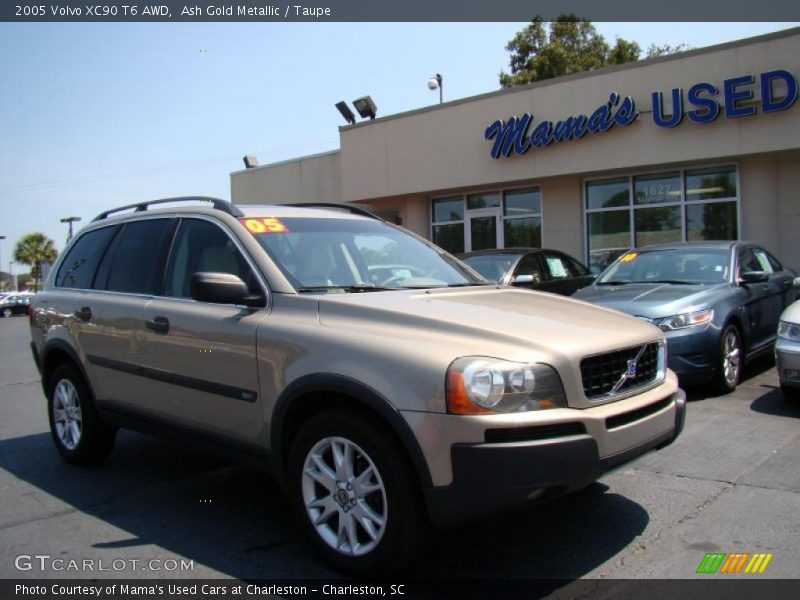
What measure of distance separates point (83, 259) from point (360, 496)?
341cm

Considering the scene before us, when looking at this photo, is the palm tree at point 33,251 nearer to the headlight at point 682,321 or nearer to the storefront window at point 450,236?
the storefront window at point 450,236

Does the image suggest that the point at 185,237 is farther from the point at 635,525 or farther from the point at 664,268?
the point at 664,268

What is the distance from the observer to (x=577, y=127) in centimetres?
1441

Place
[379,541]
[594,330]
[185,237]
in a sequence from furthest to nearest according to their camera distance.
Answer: [185,237], [594,330], [379,541]

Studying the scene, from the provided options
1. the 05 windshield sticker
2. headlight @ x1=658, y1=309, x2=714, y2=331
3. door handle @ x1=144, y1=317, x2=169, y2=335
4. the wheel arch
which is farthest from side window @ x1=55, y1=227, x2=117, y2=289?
headlight @ x1=658, y1=309, x2=714, y2=331

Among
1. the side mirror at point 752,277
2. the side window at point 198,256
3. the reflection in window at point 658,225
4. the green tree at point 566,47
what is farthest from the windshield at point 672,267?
the green tree at point 566,47

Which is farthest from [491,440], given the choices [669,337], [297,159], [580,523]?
[297,159]

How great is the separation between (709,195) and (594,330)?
38.2 feet

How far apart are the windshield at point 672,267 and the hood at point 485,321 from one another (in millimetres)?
4170

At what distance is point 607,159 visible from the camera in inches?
557

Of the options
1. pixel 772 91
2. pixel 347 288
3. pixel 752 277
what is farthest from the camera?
pixel 772 91

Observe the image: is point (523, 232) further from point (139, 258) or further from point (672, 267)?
point (139, 258)

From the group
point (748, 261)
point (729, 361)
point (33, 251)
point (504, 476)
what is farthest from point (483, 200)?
point (33, 251)

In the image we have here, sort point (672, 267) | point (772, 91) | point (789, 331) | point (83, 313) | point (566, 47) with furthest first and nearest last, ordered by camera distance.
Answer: point (566, 47)
point (772, 91)
point (672, 267)
point (789, 331)
point (83, 313)
